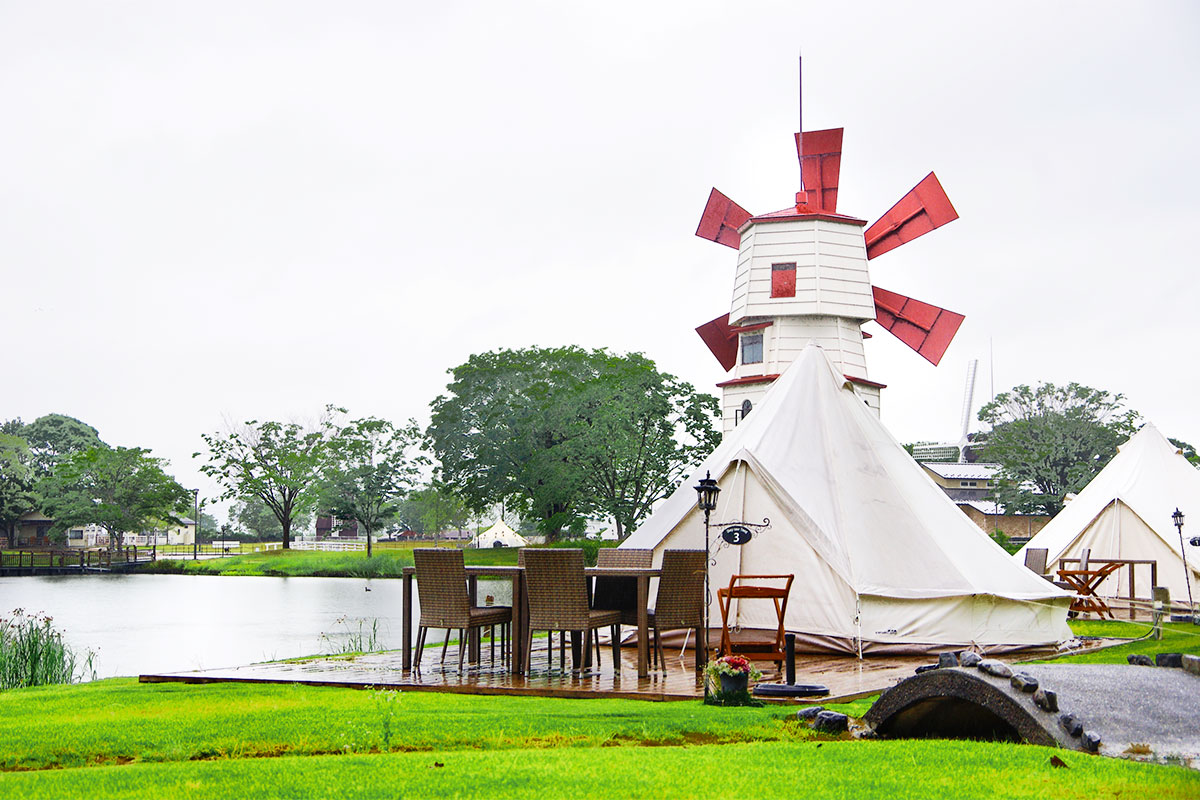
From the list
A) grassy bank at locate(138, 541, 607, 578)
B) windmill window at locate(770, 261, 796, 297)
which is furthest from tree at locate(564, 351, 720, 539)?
windmill window at locate(770, 261, 796, 297)

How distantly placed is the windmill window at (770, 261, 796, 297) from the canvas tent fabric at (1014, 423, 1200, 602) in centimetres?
573

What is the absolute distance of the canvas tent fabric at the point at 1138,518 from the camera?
→ 17.3 metres

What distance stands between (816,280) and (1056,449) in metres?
20.5

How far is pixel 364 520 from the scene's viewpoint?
41.9 m

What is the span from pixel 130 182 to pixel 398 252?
167 inches

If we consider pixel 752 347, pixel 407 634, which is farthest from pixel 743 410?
pixel 407 634

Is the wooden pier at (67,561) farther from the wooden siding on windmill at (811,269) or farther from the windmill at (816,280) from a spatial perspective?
the wooden siding on windmill at (811,269)

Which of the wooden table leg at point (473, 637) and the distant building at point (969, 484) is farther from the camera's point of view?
the distant building at point (969, 484)

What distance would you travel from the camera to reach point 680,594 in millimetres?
8664

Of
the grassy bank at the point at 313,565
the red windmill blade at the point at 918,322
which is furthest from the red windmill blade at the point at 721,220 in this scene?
the grassy bank at the point at 313,565

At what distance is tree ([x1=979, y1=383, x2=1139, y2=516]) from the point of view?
36469 mm

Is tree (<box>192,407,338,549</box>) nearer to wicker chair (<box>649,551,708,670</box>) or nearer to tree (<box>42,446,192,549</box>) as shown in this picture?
tree (<box>42,446,192,549</box>)

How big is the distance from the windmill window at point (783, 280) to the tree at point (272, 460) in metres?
27.3

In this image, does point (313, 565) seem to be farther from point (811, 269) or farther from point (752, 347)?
point (811, 269)
